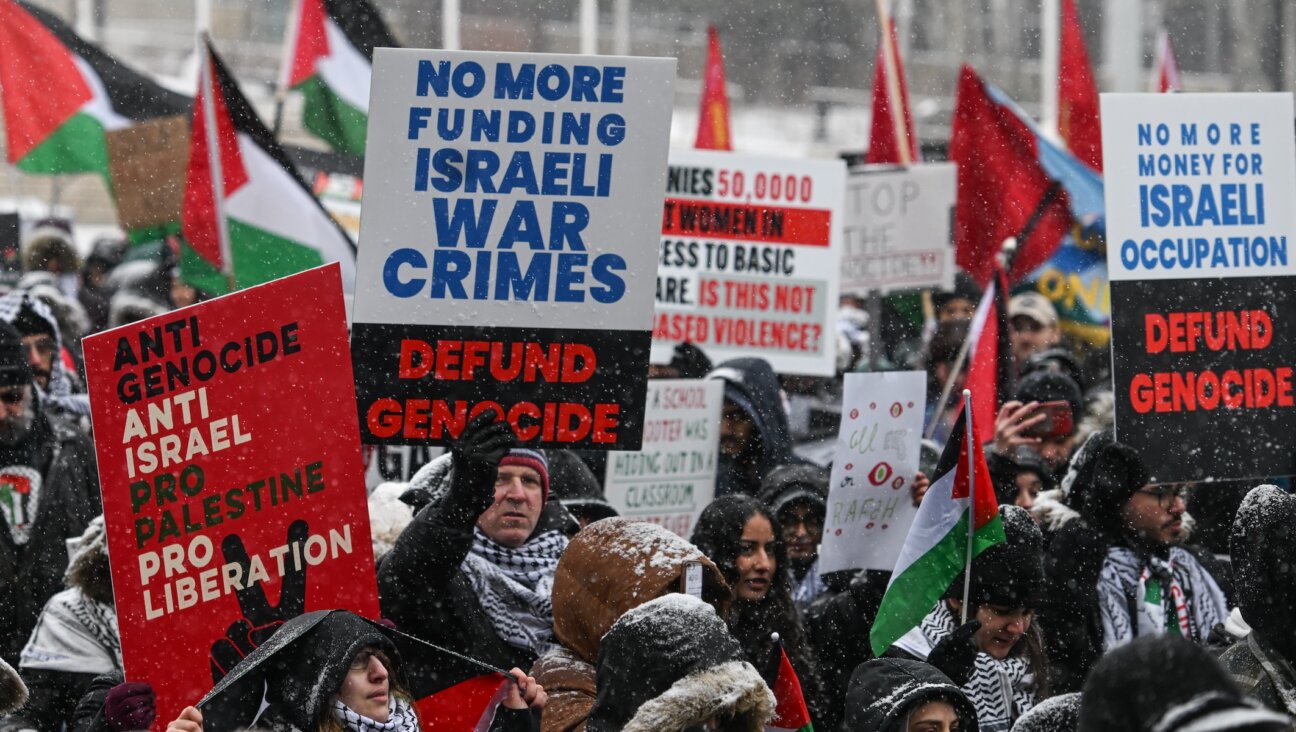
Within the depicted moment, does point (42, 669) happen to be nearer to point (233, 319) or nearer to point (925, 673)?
point (233, 319)

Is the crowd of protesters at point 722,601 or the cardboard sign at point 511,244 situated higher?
the cardboard sign at point 511,244

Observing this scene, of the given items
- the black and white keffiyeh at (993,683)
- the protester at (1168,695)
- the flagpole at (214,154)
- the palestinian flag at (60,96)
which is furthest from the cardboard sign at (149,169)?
the protester at (1168,695)

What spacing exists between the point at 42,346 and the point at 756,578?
10.3 ft

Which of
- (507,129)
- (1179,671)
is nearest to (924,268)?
(507,129)

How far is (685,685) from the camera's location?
3.35m

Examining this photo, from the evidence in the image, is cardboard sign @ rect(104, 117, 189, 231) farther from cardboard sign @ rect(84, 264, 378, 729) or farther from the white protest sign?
cardboard sign @ rect(84, 264, 378, 729)

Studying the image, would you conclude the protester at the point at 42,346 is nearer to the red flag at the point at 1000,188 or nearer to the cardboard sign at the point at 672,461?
the cardboard sign at the point at 672,461

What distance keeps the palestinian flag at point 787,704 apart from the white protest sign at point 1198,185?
1.78 meters


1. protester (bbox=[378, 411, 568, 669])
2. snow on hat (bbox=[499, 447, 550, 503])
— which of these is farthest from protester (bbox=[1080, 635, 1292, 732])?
snow on hat (bbox=[499, 447, 550, 503])

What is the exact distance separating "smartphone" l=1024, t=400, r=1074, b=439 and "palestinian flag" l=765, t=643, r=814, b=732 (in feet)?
7.63

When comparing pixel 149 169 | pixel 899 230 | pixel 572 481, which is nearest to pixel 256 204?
pixel 572 481

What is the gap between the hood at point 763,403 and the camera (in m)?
7.04

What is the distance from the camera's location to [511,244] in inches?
191

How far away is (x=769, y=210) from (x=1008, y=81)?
92.4 feet
